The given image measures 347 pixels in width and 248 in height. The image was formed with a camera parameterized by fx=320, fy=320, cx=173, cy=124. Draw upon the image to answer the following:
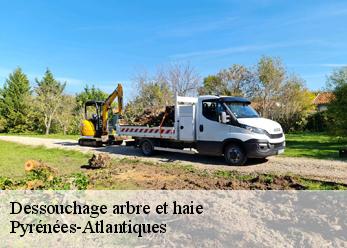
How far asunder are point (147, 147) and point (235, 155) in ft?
14.7

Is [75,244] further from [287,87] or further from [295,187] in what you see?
[287,87]

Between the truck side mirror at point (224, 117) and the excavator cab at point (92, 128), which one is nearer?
the truck side mirror at point (224, 117)

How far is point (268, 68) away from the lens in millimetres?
34500

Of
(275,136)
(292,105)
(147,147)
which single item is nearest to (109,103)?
(147,147)

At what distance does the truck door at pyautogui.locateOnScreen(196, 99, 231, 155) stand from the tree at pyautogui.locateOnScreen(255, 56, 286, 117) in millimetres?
23968

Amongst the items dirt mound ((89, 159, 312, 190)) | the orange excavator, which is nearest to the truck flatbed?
the orange excavator

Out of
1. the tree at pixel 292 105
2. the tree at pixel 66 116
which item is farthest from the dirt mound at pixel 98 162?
the tree at pixel 66 116

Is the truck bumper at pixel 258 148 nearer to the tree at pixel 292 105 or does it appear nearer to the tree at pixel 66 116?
the tree at pixel 292 105

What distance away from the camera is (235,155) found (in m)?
11.3

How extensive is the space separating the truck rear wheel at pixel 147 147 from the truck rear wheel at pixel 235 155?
12.3ft

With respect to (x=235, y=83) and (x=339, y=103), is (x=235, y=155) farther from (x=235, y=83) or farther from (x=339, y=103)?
(x=235, y=83)

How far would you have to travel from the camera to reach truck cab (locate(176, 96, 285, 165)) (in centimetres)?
1095

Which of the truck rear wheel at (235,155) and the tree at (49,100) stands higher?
the tree at (49,100)

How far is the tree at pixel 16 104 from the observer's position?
42.7m
